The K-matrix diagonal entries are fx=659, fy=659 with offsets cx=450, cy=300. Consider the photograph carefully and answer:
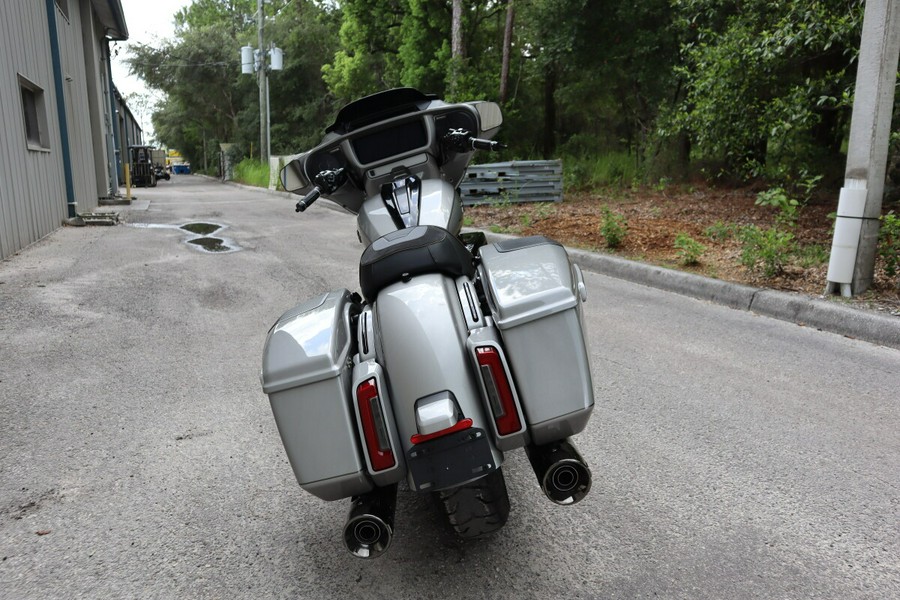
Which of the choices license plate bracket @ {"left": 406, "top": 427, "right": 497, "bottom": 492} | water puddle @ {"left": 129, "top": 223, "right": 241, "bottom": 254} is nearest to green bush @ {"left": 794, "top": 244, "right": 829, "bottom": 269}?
license plate bracket @ {"left": 406, "top": 427, "right": 497, "bottom": 492}

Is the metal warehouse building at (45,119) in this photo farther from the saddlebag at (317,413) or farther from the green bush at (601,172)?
the green bush at (601,172)

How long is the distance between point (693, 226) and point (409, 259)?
8282 mm

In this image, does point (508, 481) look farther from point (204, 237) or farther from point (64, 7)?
point (64, 7)

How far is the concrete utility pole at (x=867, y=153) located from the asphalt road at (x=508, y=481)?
838 mm

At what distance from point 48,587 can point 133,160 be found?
38.8m

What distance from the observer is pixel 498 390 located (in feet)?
6.65

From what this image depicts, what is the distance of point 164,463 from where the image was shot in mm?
3164

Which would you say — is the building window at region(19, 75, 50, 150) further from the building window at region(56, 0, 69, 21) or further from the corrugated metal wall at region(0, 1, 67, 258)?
the building window at region(56, 0, 69, 21)

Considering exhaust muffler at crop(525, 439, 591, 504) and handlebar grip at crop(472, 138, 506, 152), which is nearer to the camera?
exhaust muffler at crop(525, 439, 591, 504)

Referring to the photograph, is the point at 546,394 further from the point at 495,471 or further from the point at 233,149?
the point at 233,149

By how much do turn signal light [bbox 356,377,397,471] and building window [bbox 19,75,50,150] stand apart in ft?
37.7

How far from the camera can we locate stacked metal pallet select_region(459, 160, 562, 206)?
13.0 m

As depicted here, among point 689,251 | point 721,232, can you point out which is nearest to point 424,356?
point 689,251

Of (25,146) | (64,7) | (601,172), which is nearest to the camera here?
(25,146)
